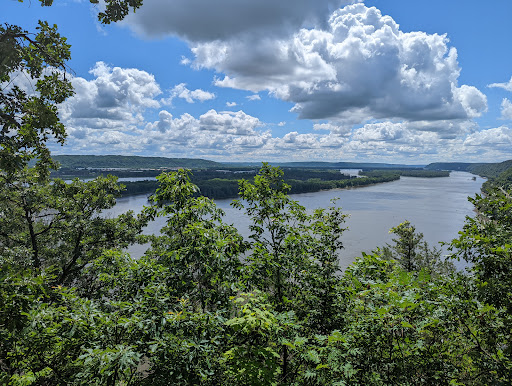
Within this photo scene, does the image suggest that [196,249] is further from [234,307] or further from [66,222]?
[66,222]

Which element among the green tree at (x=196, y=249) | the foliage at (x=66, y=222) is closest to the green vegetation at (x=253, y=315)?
the green tree at (x=196, y=249)

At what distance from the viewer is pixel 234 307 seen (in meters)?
4.59

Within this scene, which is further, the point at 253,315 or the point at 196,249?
the point at 196,249

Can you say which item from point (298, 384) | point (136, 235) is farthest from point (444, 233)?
point (298, 384)

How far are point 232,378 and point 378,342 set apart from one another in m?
2.20

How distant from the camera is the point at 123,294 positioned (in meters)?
4.36

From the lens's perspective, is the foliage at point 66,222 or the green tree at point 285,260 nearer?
the green tree at point 285,260

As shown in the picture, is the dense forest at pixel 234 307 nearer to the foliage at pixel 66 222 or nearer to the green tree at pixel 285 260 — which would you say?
the green tree at pixel 285 260

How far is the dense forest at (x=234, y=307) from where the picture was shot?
137 inches

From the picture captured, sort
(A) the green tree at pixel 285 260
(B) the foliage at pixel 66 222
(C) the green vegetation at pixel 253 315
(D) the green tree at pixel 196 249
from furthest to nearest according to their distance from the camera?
(B) the foliage at pixel 66 222, (A) the green tree at pixel 285 260, (D) the green tree at pixel 196 249, (C) the green vegetation at pixel 253 315

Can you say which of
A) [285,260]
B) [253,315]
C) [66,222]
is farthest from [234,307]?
[66,222]

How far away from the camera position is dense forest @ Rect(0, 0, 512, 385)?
349cm

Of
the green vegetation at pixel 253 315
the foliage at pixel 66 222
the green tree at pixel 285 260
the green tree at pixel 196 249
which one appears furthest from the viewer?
the foliage at pixel 66 222

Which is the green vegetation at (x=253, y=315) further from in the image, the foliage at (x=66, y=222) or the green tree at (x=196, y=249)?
the foliage at (x=66, y=222)
